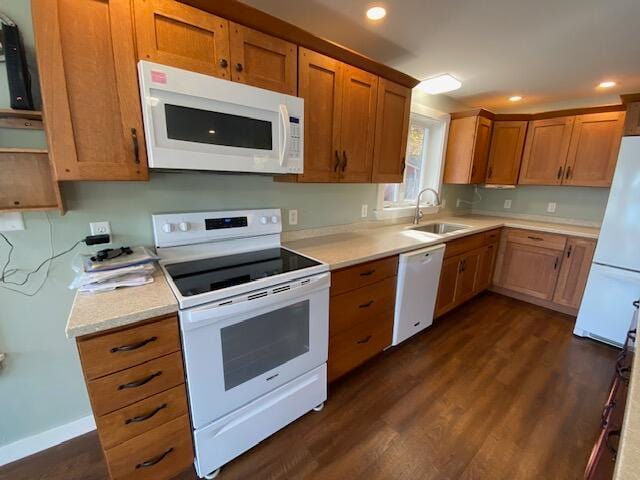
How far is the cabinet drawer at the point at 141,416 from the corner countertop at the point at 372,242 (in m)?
0.96

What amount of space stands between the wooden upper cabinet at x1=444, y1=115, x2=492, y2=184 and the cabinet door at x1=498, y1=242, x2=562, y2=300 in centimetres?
97

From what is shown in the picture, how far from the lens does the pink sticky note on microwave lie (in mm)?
1099

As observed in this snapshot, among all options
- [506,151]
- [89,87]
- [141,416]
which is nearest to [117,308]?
[141,416]

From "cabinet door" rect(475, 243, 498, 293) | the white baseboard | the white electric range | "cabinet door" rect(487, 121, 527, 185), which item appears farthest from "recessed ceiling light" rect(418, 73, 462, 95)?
the white baseboard

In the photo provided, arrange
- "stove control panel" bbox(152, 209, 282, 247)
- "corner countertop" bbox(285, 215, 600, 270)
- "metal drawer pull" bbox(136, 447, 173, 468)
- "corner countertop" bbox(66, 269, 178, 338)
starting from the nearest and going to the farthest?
"corner countertop" bbox(66, 269, 178, 338)
"metal drawer pull" bbox(136, 447, 173, 468)
"stove control panel" bbox(152, 209, 282, 247)
"corner countertop" bbox(285, 215, 600, 270)

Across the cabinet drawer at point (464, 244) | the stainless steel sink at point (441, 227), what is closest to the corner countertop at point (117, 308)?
the cabinet drawer at point (464, 244)

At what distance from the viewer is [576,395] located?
6.07 feet


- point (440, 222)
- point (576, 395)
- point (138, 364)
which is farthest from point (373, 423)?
point (440, 222)

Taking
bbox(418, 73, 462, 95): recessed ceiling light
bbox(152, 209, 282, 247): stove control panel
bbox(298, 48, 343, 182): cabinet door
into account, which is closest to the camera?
bbox(152, 209, 282, 247): stove control panel

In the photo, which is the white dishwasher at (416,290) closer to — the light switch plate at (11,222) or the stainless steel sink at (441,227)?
the stainless steel sink at (441,227)

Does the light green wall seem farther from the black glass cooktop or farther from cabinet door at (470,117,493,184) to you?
the black glass cooktop

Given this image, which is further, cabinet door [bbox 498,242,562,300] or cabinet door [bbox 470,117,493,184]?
cabinet door [bbox 470,117,493,184]

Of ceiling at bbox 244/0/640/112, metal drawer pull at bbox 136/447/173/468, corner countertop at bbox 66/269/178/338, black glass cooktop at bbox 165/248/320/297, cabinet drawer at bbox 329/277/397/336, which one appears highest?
ceiling at bbox 244/0/640/112

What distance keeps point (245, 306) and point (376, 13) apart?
1764 millimetres
